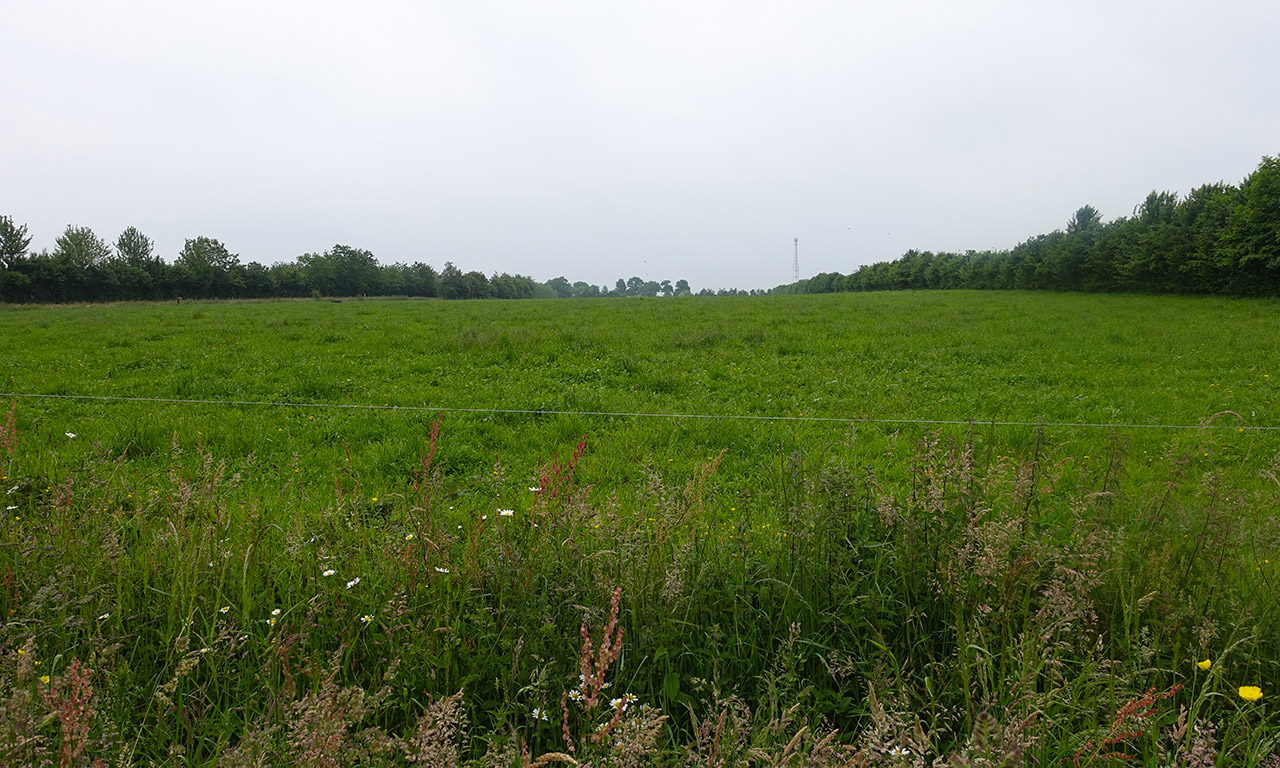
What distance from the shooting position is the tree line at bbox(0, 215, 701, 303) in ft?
180

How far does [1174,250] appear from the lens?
3450 centimetres

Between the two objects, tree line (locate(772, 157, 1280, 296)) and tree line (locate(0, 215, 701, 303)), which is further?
tree line (locate(0, 215, 701, 303))


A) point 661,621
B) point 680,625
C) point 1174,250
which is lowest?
point 680,625

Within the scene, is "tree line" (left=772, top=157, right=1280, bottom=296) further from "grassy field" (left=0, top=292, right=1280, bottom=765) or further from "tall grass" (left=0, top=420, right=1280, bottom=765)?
"tall grass" (left=0, top=420, right=1280, bottom=765)

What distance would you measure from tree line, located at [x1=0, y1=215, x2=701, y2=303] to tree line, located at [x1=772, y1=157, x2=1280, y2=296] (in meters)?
69.1

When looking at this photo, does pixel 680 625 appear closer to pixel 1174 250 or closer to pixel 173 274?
pixel 1174 250

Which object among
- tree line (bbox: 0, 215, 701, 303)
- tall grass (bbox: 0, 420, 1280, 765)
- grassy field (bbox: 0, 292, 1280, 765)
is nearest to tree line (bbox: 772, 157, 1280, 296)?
grassy field (bbox: 0, 292, 1280, 765)

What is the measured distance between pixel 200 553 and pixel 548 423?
5.49m

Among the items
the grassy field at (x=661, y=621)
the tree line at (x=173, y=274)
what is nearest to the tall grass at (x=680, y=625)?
the grassy field at (x=661, y=621)

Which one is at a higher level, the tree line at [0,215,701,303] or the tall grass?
the tree line at [0,215,701,303]

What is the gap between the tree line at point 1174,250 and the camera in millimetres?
29703

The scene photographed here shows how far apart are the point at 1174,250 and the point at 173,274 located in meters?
88.5

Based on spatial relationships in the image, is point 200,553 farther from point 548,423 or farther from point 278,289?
point 278,289

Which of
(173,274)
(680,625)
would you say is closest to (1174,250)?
(680,625)
